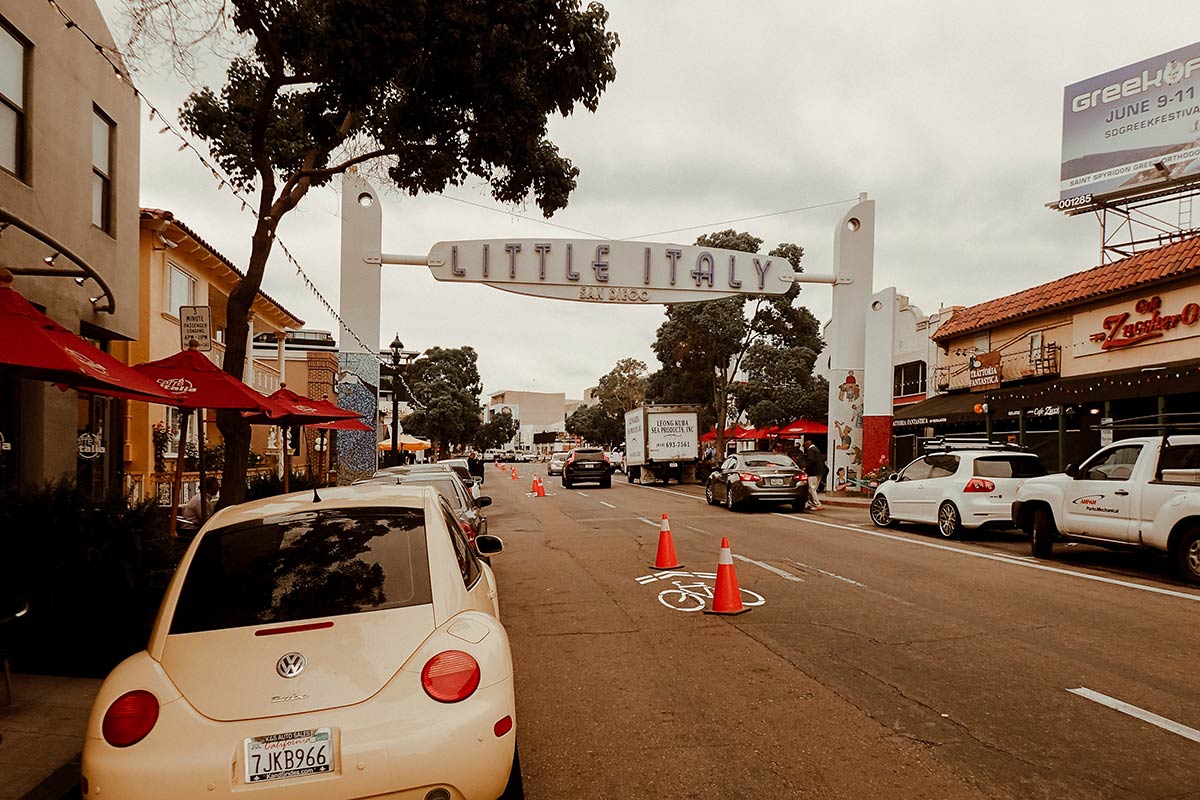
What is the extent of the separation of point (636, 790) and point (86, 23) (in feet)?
41.6

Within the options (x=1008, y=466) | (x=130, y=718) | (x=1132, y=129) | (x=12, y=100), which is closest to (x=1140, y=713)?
(x=130, y=718)

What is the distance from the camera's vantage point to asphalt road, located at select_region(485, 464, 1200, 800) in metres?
4.26

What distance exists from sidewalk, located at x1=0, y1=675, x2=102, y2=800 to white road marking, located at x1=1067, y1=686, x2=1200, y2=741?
20.2ft

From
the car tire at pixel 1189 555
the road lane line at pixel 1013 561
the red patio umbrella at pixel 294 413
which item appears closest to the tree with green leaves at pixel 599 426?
the road lane line at pixel 1013 561

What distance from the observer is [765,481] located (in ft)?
66.1

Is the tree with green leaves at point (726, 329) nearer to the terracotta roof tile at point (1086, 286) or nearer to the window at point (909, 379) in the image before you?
the window at point (909, 379)

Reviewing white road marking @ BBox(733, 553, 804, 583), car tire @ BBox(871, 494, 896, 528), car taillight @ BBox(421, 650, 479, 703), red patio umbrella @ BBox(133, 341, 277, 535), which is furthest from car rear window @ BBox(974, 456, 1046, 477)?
car taillight @ BBox(421, 650, 479, 703)

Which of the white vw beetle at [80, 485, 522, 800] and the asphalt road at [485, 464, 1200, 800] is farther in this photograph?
the asphalt road at [485, 464, 1200, 800]

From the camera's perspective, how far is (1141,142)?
23.9m

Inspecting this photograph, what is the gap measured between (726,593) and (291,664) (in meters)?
5.65

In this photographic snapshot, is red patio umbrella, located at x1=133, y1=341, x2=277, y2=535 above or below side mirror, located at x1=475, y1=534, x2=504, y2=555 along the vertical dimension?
above

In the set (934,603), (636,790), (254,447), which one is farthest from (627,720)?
(254,447)

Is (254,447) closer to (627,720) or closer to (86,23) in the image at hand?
(86,23)

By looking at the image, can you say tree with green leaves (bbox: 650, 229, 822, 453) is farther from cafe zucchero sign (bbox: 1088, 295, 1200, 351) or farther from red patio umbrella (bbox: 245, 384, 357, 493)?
red patio umbrella (bbox: 245, 384, 357, 493)
